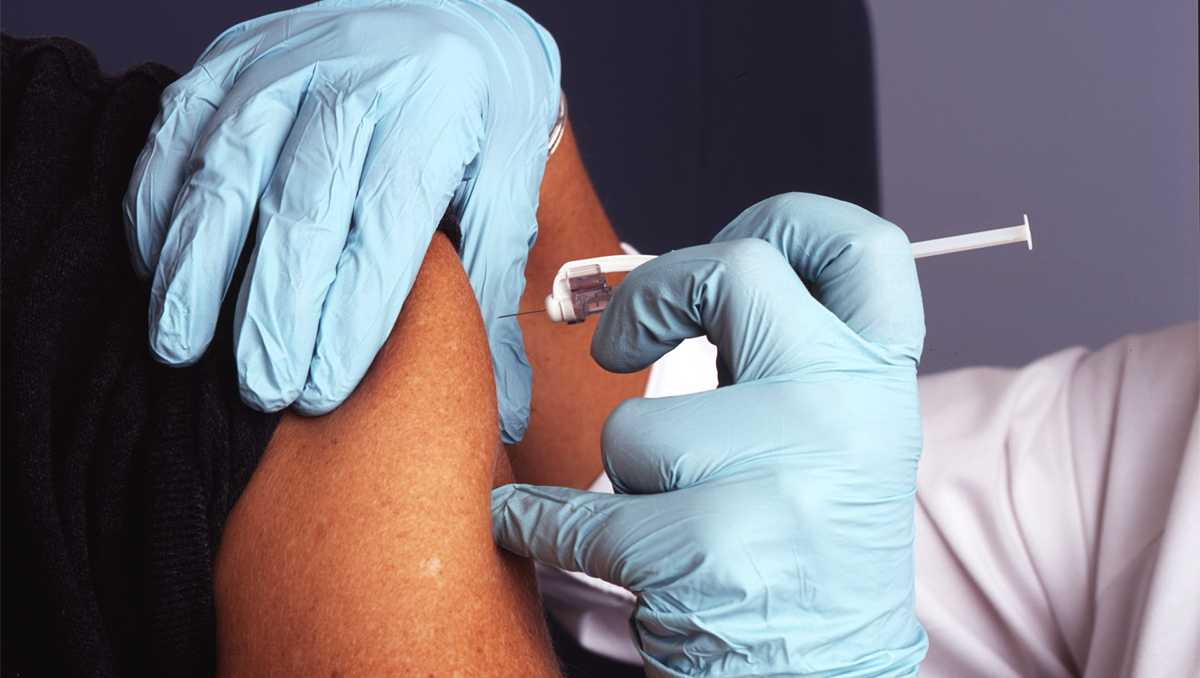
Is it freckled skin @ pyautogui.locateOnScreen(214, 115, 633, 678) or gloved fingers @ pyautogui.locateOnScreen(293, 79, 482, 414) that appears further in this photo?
gloved fingers @ pyautogui.locateOnScreen(293, 79, 482, 414)

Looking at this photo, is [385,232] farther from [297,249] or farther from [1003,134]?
[1003,134]

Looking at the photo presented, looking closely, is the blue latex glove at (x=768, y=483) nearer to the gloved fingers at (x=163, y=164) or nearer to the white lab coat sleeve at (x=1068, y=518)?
the white lab coat sleeve at (x=1068, y=518)

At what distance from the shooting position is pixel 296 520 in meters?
0.78

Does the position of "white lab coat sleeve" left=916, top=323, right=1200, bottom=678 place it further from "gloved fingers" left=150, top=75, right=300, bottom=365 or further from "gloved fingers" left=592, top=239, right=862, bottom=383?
"gloved fingers" left=150, top=75, right=300, bottom=365

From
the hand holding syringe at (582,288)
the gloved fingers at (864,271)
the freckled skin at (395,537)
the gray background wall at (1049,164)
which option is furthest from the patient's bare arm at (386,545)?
the gray background wall at (1049,164)

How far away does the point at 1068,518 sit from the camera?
111 cm

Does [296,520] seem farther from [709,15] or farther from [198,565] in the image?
[709,15]

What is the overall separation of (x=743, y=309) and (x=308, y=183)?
1.64 feet

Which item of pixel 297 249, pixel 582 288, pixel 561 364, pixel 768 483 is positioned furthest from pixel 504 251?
pixel 768 483

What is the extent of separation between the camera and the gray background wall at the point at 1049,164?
117 cm

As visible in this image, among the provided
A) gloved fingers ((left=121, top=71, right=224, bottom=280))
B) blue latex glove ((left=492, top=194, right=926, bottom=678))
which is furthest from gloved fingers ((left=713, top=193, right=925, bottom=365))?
gloved fingers ((left=121, top=71, right=224, bottom=280))

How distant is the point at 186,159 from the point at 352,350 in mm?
344

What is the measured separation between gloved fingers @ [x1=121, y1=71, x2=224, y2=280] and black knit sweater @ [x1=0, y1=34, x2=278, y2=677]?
1.9 inches

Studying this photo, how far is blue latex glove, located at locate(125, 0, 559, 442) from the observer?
821 millimetres
